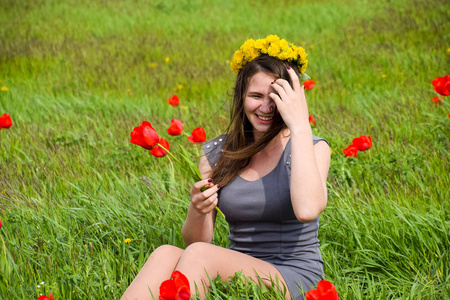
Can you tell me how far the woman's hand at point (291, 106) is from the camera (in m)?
2.22

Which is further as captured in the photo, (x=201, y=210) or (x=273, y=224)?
(x=273, y=224)

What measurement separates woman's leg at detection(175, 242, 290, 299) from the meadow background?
0.22 ft

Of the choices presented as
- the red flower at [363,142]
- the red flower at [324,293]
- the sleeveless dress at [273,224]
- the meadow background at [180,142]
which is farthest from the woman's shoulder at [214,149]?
the red flower at [324,293]

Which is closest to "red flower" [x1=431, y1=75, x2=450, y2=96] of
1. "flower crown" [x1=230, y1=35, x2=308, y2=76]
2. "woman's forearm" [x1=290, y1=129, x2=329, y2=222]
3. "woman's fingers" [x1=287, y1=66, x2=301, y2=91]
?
"flower crown" [x1=230, y1=35, x2=308, y2=76]

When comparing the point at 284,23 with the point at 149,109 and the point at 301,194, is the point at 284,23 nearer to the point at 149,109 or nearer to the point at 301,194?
the point at 149,109

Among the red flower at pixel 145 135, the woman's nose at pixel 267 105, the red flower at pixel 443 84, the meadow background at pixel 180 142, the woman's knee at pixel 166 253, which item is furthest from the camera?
the red flower at pixel 443 84

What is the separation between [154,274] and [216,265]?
9.8 inches

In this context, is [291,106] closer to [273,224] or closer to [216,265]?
[273,224]

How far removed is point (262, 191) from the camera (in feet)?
7.89

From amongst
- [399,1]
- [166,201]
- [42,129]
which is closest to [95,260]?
[166,201]

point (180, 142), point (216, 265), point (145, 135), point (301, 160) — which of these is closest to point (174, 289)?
point (216, 265)

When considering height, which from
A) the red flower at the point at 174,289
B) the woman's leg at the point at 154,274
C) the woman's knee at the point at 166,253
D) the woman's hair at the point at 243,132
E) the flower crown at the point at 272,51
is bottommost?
the woman's leg at the point at 154,274

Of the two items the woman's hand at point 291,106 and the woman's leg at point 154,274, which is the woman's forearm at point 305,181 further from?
the woman's leg at point 154,274

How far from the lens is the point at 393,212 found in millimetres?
2855
